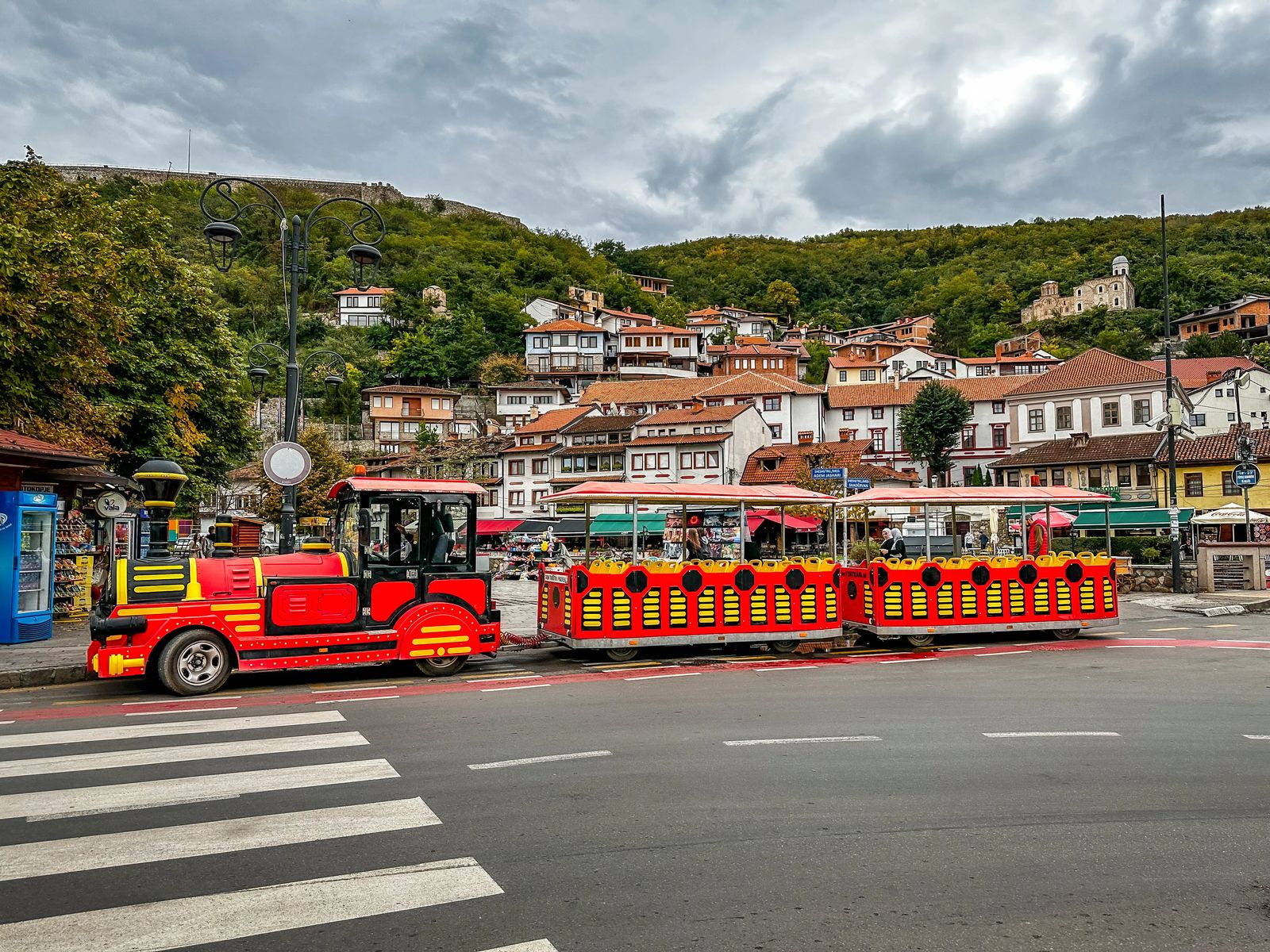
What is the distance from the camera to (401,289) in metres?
114

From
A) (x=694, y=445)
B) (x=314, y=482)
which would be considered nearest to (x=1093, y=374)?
(x=694, y=445)

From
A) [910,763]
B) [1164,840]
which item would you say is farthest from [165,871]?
[1164,840]

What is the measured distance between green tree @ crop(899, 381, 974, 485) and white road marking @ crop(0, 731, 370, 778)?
6420 centimetres

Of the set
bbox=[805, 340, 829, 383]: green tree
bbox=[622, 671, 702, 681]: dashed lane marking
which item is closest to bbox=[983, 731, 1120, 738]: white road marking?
bbox=[622, 671, 702, 681]: dashed lane marking

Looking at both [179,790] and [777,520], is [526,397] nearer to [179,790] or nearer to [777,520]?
[777,520]

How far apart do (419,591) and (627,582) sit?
339 cm

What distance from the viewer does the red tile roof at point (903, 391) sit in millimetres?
71375

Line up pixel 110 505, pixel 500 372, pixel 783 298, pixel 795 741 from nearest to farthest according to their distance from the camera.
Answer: pixel 795 741 → pixel 110 505 → pixel 500 372 → pixel 783 298

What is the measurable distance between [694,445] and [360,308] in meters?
61.1

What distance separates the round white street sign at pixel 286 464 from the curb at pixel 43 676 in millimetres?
3639

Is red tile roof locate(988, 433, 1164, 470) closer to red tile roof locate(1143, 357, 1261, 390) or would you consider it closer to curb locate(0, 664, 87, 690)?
red tile roof locate(1143, 357, 1261, 390)

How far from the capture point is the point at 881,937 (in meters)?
4.27

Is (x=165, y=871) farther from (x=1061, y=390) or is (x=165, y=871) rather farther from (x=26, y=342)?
(x=1061, y=390)

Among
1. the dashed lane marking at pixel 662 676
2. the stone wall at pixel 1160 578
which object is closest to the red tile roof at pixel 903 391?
the stone wall at pixel 1160 578
